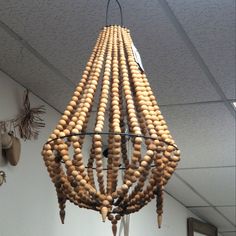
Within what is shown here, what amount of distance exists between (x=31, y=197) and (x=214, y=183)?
1682 millimetres

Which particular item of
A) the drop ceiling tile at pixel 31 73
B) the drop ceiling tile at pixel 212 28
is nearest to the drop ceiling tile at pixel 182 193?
the drop ceiling tile at pixel 31 73

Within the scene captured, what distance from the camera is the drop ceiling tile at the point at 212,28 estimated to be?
1.40 m

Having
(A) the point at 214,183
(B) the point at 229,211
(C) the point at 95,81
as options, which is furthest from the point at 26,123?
(B) the point at 229,211

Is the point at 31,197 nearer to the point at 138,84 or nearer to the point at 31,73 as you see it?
the point at 31,73

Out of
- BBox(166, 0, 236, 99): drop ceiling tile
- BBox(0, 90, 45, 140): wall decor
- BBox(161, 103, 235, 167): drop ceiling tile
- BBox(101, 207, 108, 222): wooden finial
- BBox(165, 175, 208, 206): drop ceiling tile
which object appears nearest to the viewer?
BBox(101, 207, 108, 222): wooden finial

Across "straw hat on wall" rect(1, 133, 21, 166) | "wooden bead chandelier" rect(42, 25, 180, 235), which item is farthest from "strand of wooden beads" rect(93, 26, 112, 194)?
"straw hat on wall" rect(1, 133, 21, 166)

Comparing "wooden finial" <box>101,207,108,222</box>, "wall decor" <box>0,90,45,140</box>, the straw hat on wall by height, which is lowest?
"wooden finial" <box>101,207,108,222</box>

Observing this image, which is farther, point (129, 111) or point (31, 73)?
point (31, 73)

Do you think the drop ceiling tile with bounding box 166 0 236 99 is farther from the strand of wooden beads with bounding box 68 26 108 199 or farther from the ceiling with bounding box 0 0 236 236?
the strand of wooden beads with bounding box 68 26 108 199

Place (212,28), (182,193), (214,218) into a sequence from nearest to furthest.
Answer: (212,28) < (182,193) < (214,218)

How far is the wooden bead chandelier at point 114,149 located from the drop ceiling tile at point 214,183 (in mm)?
2156

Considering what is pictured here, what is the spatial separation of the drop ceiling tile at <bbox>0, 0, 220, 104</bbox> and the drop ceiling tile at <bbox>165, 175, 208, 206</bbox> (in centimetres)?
135

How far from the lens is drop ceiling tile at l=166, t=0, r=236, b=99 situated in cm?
140

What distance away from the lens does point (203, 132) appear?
2369 mm
